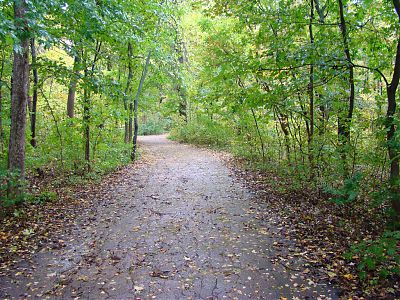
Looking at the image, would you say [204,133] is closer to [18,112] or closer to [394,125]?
[18,112]

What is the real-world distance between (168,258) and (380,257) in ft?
9.51

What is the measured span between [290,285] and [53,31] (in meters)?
7.14

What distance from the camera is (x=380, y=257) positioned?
3777mm

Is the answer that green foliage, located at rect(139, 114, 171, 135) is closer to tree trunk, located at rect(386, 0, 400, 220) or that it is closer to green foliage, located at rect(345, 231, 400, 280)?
tree trunk, located at rect(386, 0, 400, 220)

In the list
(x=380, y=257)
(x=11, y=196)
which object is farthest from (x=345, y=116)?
(x=11, y=196)

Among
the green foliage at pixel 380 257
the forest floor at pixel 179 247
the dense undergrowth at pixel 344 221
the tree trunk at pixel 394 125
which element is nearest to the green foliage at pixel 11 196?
the forest floor at pixel 179 247

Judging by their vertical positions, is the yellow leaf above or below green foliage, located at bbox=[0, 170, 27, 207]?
below

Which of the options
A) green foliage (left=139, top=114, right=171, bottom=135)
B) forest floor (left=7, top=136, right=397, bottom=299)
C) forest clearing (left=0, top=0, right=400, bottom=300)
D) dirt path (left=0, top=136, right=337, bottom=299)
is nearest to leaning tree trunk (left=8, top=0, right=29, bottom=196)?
forest clearing (left=0, top=0, right=400, bottom=300)

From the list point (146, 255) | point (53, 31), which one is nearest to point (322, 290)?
point (146, 255)

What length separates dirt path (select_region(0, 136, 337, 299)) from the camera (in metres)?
3.85

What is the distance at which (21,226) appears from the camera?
5.99 m

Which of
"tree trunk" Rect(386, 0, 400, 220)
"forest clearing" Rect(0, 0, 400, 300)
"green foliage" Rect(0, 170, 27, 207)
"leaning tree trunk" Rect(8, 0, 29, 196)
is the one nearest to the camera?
"forest clearing" Rect(0, 0, 400, 300)

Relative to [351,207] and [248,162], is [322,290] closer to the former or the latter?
[351,207]

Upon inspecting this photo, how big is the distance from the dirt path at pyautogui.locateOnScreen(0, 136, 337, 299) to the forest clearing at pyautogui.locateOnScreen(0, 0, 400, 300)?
1.0 inches
